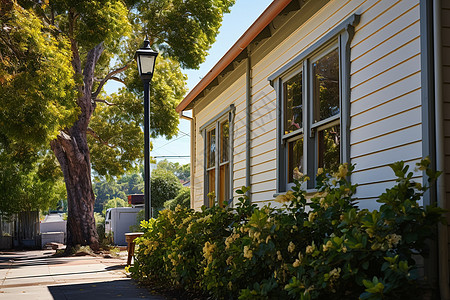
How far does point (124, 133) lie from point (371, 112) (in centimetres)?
1834

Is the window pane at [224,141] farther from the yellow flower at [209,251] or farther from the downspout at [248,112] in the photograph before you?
the yellow flower at [209,251]

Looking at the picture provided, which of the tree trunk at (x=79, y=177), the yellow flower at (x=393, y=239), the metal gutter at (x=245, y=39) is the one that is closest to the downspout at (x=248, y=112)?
the metal gutter at (x=245, y=39)

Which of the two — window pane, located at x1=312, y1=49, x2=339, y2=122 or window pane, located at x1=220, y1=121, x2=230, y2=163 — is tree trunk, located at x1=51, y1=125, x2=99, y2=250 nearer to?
window pane, located at x1=220, y1=121, x2=230, y2=163

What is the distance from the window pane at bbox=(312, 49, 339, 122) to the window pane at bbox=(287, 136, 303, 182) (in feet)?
2.35

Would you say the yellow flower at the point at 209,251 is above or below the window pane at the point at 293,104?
below

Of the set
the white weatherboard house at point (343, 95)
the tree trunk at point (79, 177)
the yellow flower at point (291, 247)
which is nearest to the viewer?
the white weatherboard house at point (343, 95)

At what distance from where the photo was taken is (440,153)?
451 cm

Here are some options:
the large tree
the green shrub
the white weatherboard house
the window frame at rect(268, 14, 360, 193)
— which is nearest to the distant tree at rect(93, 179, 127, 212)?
the large tree

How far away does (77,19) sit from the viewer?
1602 cm

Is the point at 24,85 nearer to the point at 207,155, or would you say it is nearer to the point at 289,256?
the point at 207,155

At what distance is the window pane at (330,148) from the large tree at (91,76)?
295 inches

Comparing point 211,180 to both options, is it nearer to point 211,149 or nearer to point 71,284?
point 211,149

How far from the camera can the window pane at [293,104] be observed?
7441 millimetres

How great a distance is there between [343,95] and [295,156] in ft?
5.52
